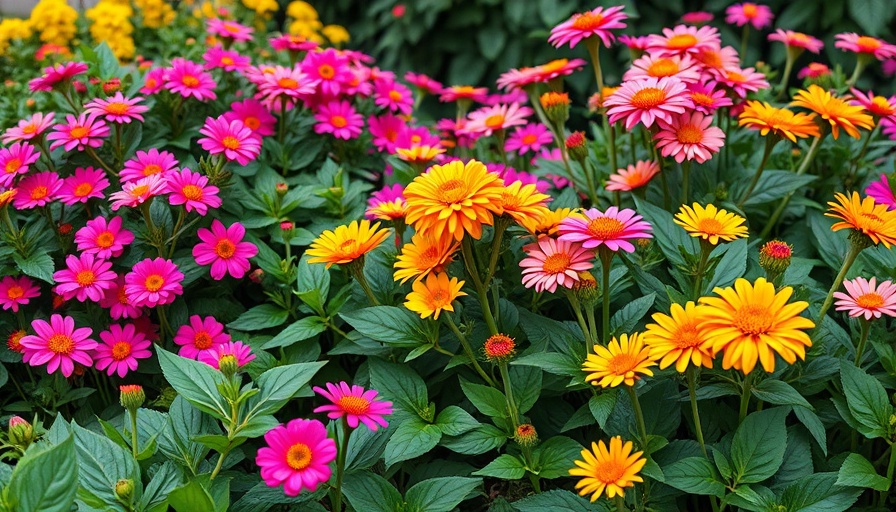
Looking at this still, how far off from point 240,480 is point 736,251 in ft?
3.67

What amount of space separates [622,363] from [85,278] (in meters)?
1.17

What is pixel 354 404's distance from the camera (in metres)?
1.25

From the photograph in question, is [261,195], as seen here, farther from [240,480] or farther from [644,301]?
[644,301]

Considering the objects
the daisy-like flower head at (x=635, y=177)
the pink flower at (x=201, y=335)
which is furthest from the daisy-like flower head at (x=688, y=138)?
the pink flower at (x=201, y=335)

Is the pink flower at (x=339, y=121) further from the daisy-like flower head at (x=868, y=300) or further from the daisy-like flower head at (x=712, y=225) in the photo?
the daisy-like flower head at (x=868, y=300)

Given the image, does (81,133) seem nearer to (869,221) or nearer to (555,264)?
(555,264)

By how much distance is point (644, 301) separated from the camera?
1.55 m

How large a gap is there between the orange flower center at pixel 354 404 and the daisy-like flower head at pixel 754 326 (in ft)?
1.81

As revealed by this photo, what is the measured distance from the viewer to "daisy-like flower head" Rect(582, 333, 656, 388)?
4.14ft

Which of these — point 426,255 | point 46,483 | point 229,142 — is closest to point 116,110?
point 229,142

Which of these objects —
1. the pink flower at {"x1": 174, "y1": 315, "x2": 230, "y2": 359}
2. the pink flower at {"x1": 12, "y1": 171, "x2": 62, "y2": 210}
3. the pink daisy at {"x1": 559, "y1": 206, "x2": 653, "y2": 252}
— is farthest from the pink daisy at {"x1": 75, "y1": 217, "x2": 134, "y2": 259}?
the pink daisy at {"x1": 559, "y1": 206, "x2": 653, "y2": 252}

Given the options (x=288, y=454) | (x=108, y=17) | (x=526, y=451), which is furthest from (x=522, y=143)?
(x=108, y=17)

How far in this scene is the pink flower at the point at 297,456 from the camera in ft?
3.79

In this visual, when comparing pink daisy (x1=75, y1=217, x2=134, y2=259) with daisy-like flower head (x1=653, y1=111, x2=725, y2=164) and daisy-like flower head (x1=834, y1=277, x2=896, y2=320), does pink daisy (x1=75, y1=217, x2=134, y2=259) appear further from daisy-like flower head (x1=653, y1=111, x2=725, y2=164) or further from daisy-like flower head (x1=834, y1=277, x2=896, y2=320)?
daisy-like flower head (x1=834, y1=277, x2=896, y2=320)
